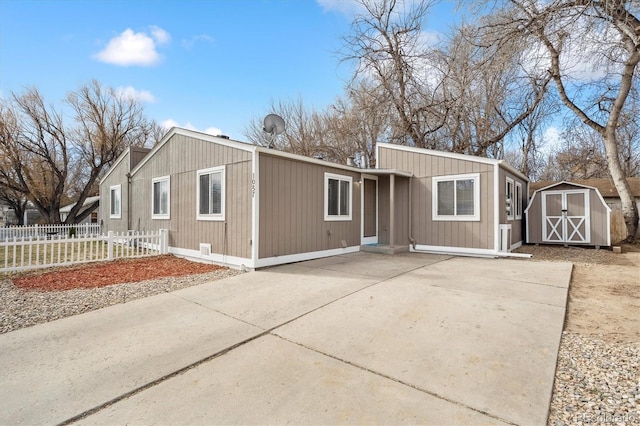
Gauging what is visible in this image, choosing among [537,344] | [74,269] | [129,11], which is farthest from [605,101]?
[74,269]

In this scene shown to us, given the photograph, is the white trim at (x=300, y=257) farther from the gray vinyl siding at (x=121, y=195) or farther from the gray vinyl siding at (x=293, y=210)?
the gray vinyl siding at (x=121, y=195)

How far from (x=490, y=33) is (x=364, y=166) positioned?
4709 mm

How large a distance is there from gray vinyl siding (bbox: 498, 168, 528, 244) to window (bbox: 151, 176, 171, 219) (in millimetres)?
9278

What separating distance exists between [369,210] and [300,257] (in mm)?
3351

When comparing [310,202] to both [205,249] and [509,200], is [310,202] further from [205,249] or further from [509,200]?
[509,200]

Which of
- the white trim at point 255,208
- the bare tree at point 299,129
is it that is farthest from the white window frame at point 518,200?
the bare tree at point 299,129

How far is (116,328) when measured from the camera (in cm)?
343

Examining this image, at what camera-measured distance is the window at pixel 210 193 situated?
290 inches

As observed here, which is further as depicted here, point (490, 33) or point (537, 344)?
point (490, 33)

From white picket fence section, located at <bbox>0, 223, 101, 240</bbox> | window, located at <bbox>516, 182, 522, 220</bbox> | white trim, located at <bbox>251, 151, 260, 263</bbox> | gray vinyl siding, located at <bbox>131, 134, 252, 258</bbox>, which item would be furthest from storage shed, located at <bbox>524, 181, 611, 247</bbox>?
white picket fence section, located at <bbox>0, 223, 101, 240</bbox>

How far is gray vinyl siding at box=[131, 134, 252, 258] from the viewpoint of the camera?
6.77 metres

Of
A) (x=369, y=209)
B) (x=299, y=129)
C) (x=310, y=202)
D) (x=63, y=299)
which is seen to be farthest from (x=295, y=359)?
(x=299, y=129)

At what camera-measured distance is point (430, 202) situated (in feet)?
30.1

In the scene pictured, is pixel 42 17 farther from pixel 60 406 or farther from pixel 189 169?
pixel 60 406
